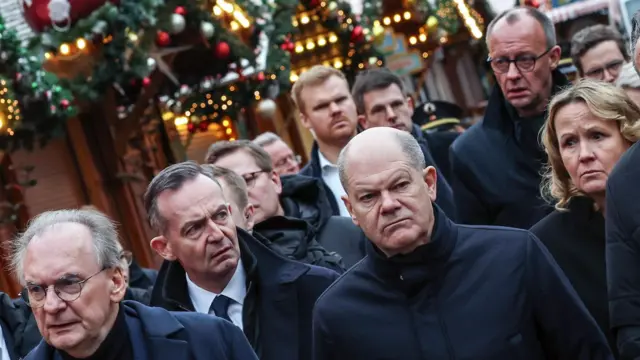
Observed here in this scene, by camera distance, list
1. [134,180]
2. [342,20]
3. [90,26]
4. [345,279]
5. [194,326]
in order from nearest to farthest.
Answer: [345,279] < [194,326] < [90,26] < [134,180] < [342,20]

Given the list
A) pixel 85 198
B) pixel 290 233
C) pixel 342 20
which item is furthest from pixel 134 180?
pixel 290 233

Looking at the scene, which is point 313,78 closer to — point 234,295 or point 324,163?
point 324,163

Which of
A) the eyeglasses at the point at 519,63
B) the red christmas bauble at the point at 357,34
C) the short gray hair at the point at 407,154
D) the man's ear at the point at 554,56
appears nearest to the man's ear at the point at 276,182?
the eyeglasses at the point at 519,63

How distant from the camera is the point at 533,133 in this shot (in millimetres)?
6125

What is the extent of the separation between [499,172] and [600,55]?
6.12ft

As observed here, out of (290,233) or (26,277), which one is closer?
(26,277)

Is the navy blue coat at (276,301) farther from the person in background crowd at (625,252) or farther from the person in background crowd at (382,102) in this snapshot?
the person in background crowd at (382,102)

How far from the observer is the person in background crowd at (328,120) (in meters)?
7.54

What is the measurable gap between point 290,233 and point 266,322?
2.71ft

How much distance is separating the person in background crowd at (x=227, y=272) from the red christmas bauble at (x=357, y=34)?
12168mm

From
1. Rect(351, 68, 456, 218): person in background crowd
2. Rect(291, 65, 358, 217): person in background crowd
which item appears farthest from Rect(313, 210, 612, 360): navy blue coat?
Rect(351, 68, 456, 218): person in background crowd

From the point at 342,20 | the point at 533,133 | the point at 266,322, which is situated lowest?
the point at 266,322

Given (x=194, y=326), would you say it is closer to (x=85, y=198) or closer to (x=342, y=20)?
(x=85, y=198)

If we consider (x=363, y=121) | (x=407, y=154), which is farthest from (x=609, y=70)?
(x=407, y=154)
